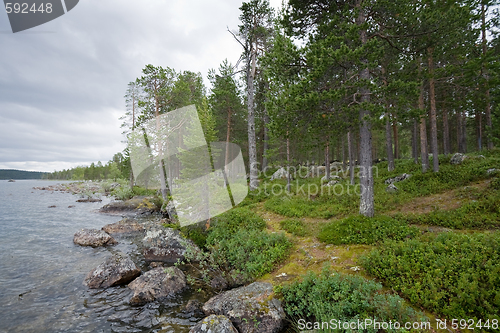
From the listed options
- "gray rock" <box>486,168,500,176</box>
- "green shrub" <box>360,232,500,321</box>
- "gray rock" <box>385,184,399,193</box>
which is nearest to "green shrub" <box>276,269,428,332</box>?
"green shrub" <box>360,232,500,321</box>

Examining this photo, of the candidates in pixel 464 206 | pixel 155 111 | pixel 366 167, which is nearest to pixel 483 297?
pixel 366 167

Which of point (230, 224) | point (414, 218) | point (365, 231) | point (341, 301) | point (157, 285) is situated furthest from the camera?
point (230, 224)

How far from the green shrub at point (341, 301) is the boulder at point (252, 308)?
0.37 metres

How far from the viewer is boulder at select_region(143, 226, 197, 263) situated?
1170 centimetres

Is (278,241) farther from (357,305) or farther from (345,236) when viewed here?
(357,305)

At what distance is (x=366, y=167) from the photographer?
9.73m

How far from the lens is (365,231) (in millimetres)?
8789

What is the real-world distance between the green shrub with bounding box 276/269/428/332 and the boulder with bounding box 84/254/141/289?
22.1 ft

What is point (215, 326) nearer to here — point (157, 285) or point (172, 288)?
point (172, 288)

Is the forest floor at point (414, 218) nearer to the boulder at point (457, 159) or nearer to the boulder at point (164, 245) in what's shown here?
the boulder at point (457, 159)

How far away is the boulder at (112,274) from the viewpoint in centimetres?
873

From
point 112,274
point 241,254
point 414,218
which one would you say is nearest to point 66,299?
point 112,274

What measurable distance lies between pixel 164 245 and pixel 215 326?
760 cm

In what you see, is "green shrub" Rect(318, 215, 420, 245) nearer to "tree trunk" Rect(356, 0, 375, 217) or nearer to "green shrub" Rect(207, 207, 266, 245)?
"tree trunk" Rect(356, 0, 375, 217)
